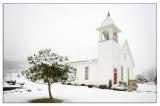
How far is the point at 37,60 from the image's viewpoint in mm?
5301

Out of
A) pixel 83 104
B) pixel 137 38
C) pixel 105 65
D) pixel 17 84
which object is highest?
pixel 137 38

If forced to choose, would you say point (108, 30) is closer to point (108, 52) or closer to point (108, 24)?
point (108, 24)

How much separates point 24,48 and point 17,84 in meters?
0.64

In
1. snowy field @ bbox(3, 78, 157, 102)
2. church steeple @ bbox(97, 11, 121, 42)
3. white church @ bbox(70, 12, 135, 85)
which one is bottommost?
snowy field @ bbox(3, 78, 157, 102)

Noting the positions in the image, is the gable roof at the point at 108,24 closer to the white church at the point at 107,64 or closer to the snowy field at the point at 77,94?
the white church at the point at 107,64

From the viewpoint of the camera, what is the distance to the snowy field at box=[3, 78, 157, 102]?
527 centimetres

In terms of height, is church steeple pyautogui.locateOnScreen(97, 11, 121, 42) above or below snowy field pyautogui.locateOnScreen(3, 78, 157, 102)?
above

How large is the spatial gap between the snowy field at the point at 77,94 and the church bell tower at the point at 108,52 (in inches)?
9.6

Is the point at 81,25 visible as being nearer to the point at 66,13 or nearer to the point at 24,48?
the point at 66,13

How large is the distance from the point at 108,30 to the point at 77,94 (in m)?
1.25

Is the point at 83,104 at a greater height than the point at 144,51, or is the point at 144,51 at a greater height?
the point at 144,51

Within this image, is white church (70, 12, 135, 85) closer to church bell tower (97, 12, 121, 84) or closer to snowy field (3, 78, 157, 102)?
church bell tower (97, 12, 121, 84)

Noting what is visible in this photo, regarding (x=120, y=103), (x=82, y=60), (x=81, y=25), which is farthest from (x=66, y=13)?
(x=120, y=103)

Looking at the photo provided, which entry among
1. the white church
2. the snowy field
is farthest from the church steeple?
the snowy field
